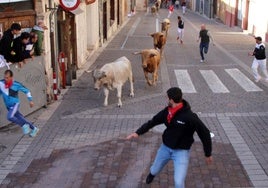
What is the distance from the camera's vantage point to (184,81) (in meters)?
16.1

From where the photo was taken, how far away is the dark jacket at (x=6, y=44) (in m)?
11.0

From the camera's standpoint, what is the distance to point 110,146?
9.48 metres

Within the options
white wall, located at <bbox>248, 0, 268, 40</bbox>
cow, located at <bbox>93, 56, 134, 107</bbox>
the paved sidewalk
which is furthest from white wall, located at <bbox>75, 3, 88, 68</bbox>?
white wall, located at <bbox>248, 0, 268, 40</bbox>

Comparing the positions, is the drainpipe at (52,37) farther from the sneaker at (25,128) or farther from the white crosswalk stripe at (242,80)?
the white crosswalk stripe at (242,80)

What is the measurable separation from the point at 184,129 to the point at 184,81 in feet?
32.6

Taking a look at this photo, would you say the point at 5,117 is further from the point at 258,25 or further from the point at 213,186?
the point at 258,25

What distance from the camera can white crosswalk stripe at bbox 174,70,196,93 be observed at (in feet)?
48.5

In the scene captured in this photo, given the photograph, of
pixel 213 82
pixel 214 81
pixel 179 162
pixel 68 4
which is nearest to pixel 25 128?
pixel 179 162

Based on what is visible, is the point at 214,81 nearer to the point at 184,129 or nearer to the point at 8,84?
the point at 8,84

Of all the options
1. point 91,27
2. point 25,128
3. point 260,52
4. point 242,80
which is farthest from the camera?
point 91,27

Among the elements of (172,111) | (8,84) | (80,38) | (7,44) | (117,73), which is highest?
(7,44)

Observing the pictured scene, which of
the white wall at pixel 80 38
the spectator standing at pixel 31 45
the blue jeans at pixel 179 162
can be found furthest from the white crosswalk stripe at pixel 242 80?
A: the blue jeans at pixel 179 162

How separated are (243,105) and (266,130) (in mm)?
2378

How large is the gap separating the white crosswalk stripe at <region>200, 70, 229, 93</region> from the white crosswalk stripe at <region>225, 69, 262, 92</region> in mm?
654
